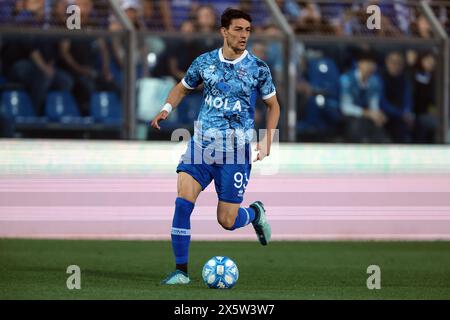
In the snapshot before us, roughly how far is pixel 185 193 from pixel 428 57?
722 cm

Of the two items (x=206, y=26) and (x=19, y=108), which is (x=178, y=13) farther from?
(x=19, y=108)

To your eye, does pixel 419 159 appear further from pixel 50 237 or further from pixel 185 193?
pixel 185 193

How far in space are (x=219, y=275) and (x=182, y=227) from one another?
61 centimetres

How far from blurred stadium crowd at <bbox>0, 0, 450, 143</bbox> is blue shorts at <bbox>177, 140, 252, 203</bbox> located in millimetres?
5129

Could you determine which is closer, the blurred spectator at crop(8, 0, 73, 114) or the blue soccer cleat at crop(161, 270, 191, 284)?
the blue soccer cleat at crop(161, 270, 191, 284)

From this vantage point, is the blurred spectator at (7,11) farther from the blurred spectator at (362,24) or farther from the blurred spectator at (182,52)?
the blurred spectator at (362,24)

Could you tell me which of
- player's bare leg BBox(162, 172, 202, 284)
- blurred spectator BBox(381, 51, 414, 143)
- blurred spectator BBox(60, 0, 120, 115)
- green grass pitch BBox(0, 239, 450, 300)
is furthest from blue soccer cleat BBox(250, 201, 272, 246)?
blurred spectator BBox(381, 51, 414, 143)

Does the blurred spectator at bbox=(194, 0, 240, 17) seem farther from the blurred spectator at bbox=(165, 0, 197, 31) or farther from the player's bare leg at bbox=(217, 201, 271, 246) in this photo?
the player's bare leg at bbox=(217, 201, 271, 246)

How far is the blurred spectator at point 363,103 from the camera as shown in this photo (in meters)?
15.7

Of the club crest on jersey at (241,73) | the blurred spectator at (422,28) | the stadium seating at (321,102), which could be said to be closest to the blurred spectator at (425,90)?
the blurred spectator at (422,28)

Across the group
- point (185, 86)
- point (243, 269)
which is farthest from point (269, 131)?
point (243, 269)

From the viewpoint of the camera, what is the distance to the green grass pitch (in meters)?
8.96

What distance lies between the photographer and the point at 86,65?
14906 millimetres
